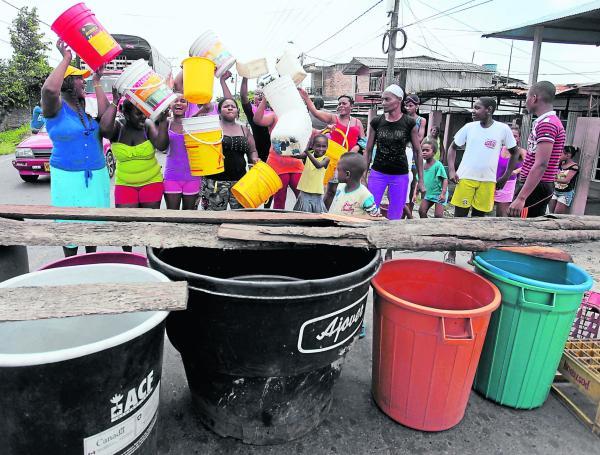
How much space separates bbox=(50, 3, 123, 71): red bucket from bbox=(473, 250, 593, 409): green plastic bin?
9.45ft

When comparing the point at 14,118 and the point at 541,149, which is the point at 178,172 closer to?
the point at 541,149

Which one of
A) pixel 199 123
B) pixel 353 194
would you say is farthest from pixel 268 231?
pixel 199 123

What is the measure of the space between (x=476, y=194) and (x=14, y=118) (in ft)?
84.7

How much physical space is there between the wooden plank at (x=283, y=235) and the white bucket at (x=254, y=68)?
2.08 meters

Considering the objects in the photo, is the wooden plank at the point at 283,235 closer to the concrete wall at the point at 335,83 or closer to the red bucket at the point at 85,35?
the red bucket at the point at 85,35

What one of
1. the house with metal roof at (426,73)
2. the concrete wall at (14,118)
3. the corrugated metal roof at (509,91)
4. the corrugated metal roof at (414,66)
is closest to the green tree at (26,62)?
the concrete wall at (14,118)

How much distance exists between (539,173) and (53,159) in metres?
3.99

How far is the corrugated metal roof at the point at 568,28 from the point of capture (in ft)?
22.4

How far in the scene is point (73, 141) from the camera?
3.29 meters

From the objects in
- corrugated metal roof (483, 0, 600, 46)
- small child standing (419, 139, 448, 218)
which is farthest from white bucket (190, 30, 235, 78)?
corrugated metal roof (483, 0, 600, 46)

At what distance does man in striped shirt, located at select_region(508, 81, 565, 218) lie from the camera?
3.61 meters

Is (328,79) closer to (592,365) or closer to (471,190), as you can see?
(471,190)

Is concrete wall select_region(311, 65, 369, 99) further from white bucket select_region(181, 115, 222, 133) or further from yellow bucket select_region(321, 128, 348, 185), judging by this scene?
white bucket select_region(181, 115, 222, 133)

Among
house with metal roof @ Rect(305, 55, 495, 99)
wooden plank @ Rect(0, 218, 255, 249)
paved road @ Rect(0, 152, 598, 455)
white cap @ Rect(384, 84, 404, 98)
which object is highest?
house with metal roof @ Rect(305, 55, 495, 99)
